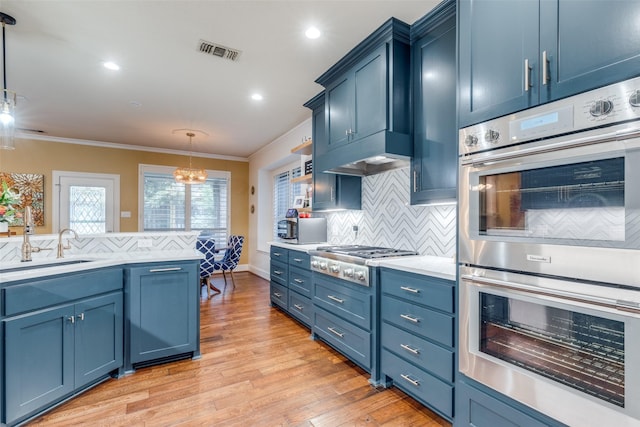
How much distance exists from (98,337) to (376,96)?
2843 millimetres

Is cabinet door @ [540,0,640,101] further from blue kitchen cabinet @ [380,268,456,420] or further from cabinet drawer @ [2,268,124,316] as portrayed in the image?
cabinet drawer @ [2,268,124,316]

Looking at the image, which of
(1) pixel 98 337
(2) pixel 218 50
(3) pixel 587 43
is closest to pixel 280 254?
(1) pixel 98 337

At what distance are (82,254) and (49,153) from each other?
423 centimetres

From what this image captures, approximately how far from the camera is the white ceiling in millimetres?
2203

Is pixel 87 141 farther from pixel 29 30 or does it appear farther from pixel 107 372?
pixel 107 372

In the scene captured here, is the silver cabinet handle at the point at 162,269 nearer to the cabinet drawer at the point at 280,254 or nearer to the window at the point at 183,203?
the cabinet drawer at the point at 280,254

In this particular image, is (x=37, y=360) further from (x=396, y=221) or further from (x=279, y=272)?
(x=396, y=221)

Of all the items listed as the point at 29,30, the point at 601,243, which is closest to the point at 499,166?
the point at 601,243

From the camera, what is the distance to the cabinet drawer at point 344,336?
2.40m

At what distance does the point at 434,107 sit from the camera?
2264mm

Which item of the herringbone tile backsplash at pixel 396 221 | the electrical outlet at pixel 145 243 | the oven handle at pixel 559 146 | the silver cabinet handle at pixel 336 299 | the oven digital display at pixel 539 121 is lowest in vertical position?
the silver cabinet handle at pixel 336 299

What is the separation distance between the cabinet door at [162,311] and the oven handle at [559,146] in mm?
2401

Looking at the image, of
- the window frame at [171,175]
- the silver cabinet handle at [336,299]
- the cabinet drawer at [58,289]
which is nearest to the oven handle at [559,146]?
the silver cabinet handle at [336,299]

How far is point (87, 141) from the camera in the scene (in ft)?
18.9
